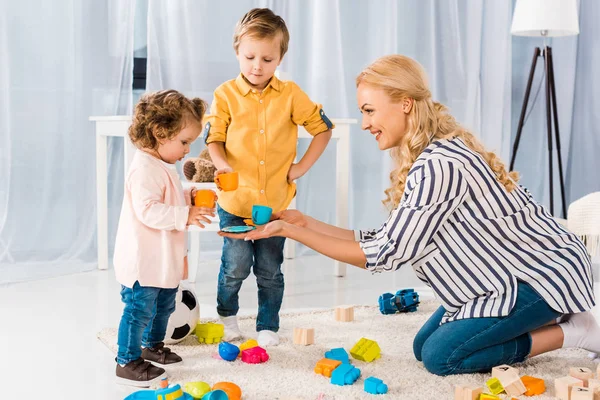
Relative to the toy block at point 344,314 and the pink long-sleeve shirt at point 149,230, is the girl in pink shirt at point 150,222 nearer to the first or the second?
the pink long-sleeve shirt at point 149,230

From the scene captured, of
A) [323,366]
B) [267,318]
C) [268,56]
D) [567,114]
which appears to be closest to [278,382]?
[323,366]

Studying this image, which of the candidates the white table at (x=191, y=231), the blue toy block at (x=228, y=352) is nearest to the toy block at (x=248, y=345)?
the blue toy block at (x=228, y=352)

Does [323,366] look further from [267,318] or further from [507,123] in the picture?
[507,123]

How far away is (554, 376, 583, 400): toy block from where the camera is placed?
4.89 feet

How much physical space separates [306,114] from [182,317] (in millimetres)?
634

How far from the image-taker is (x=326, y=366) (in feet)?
5.37

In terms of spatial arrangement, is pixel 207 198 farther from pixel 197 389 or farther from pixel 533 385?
pixel 533 385

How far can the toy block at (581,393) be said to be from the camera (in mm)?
1442

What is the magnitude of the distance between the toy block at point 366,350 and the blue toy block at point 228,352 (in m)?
0.28

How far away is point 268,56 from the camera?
6.07ft

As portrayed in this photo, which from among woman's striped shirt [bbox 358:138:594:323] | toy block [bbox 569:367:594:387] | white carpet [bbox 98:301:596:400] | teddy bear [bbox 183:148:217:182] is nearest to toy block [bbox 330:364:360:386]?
white carpet [bbox 98:301:596:400]

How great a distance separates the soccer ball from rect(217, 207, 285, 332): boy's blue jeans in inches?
4.2

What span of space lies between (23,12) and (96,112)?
0.46m

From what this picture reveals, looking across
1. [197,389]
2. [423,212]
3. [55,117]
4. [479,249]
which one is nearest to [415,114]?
[423,212]
